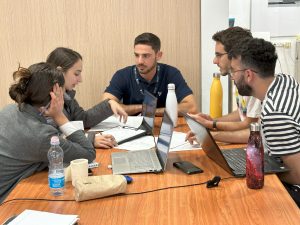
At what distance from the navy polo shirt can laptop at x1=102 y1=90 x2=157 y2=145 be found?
52 centimetres

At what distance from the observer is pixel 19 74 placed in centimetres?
160

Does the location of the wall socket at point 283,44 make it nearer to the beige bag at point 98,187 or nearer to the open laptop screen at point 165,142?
the open laptop screen at point 165,142

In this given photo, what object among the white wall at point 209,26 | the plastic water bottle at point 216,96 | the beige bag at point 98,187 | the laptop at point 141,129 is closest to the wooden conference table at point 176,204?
the beige bag at point 98,187

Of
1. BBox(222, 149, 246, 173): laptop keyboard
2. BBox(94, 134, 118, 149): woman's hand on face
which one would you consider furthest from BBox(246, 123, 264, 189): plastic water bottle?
BBox(94, 134, 118, 149): woman's hand on face

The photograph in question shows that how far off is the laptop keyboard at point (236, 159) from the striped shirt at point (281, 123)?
0.13 meters

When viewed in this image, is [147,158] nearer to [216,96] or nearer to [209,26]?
[216,96]

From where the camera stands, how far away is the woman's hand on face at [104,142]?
2000 mm

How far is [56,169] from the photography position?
1482mm

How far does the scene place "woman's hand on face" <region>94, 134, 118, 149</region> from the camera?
200 cm

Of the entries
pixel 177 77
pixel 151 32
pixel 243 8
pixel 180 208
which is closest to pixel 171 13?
pixel 151 32

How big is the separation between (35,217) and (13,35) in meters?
2.33

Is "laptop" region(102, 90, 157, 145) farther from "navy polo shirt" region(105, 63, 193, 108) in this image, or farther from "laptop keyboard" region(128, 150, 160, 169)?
"navy polo shirt" region(105, 63, 193, 108)

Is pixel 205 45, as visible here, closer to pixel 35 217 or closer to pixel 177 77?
pixel 177 77

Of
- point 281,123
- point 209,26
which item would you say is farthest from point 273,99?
point 209,26
